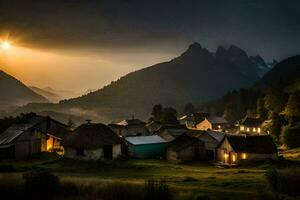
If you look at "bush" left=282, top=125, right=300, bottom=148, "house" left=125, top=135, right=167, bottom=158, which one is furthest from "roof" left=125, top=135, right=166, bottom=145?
"bush" left=282, top=125, right=300, bottom=148

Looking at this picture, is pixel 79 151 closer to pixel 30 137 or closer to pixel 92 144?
pixel 92 144

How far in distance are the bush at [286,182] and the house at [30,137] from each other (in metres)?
39.0

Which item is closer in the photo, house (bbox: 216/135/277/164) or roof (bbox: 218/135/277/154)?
house (bbox: 216/135/277/164)

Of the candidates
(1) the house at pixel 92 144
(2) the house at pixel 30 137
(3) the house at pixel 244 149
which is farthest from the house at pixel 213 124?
(1) the house at pixel 92 144

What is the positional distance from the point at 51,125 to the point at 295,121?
4666 cm

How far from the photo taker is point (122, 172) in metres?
43.2

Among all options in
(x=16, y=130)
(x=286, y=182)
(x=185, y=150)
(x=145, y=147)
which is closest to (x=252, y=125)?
(x=145, y=147)

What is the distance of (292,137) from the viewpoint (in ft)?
237

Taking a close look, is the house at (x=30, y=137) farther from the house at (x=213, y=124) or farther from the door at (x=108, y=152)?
the house at (x=213, y=124)

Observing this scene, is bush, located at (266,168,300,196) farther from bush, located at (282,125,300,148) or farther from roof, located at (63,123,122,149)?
bush, located at (282,125,300,148)

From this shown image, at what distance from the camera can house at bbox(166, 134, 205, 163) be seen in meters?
58.5

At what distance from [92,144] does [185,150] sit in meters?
14.2

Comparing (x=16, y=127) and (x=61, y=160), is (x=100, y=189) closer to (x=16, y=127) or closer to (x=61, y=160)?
(x=61, y=160)

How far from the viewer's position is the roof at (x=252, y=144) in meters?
56.8
